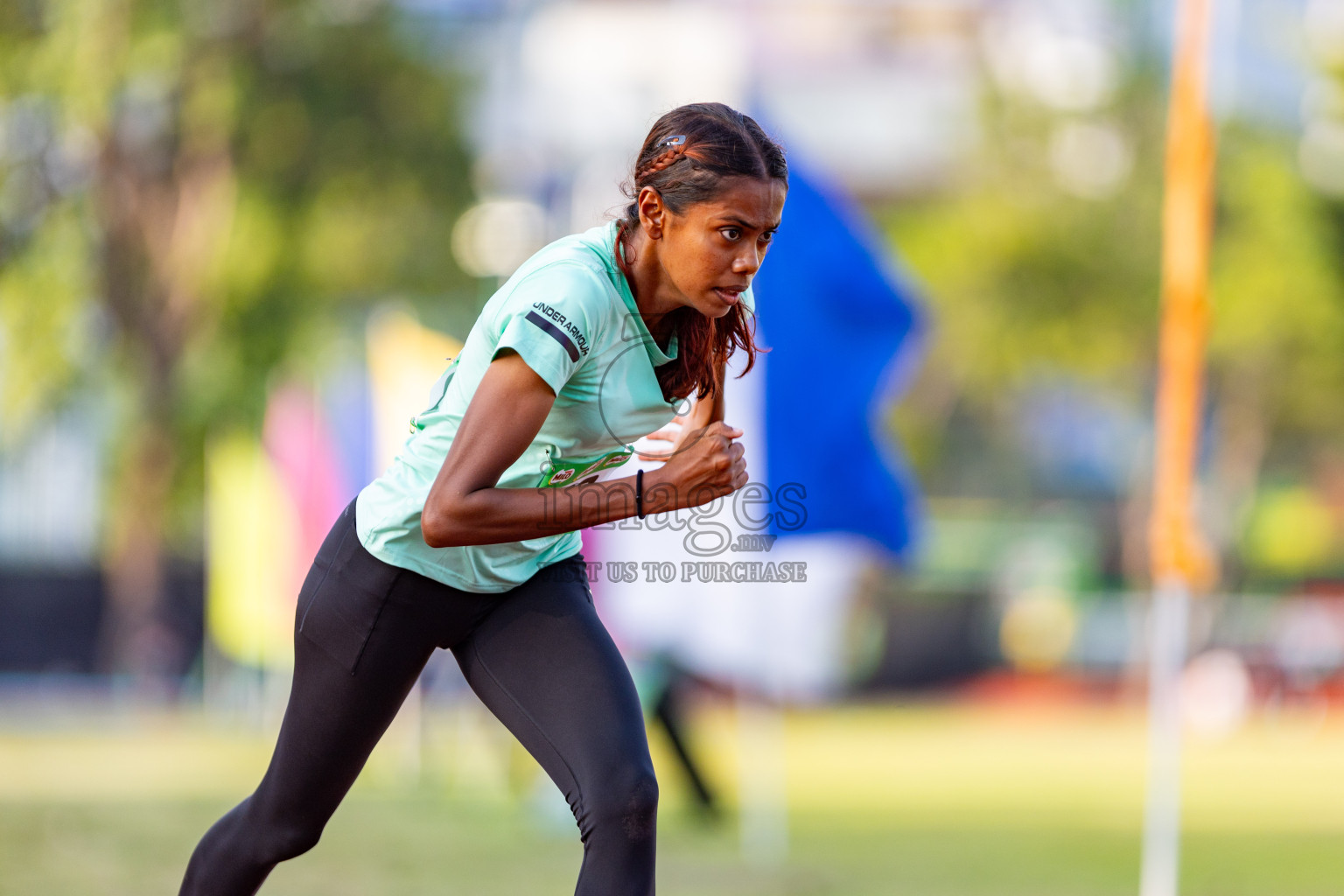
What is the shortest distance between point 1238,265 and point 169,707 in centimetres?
1946

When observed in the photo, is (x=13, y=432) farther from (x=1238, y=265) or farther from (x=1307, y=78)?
(x=1307, y=78)

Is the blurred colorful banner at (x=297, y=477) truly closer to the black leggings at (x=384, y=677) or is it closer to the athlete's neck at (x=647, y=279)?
A: the black leggings at (x=384, y=677)

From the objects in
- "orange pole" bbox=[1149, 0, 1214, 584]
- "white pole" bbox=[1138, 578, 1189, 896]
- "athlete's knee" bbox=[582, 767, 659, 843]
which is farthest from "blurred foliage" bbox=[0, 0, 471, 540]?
"athlete's knee" bbox=[582, 767, 659, 843]

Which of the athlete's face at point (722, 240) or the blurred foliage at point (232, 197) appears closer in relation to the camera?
the athlete's face at point (722, 240)

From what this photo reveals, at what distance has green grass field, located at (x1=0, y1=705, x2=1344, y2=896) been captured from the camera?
783 centimetres

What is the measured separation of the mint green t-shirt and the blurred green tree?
68.2 ft

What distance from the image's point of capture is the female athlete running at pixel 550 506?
3355 millimetres

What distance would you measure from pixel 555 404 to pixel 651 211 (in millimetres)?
486

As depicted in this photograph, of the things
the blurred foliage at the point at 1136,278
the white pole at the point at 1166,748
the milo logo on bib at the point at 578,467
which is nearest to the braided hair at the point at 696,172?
the milo logo on bib at the point at 578,467

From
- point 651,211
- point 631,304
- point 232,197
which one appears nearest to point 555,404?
point 631,304

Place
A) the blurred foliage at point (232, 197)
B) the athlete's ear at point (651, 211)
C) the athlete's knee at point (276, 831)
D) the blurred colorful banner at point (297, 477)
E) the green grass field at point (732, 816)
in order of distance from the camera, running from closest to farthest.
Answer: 1. the athlete's ear at point (651, 211)
2. the athlete's knee at point (276, 831)
3. the green grass field at point (732, 816)
4. the blurred colorful banner at point (297, 477)
5. the blurred foliage at point (232, 197)

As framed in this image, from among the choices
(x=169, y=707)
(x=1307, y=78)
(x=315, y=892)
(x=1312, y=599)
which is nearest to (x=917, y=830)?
(x=315, y=892)

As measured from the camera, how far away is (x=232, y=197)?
81.6ft

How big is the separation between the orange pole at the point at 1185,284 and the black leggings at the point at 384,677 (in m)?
3.66
